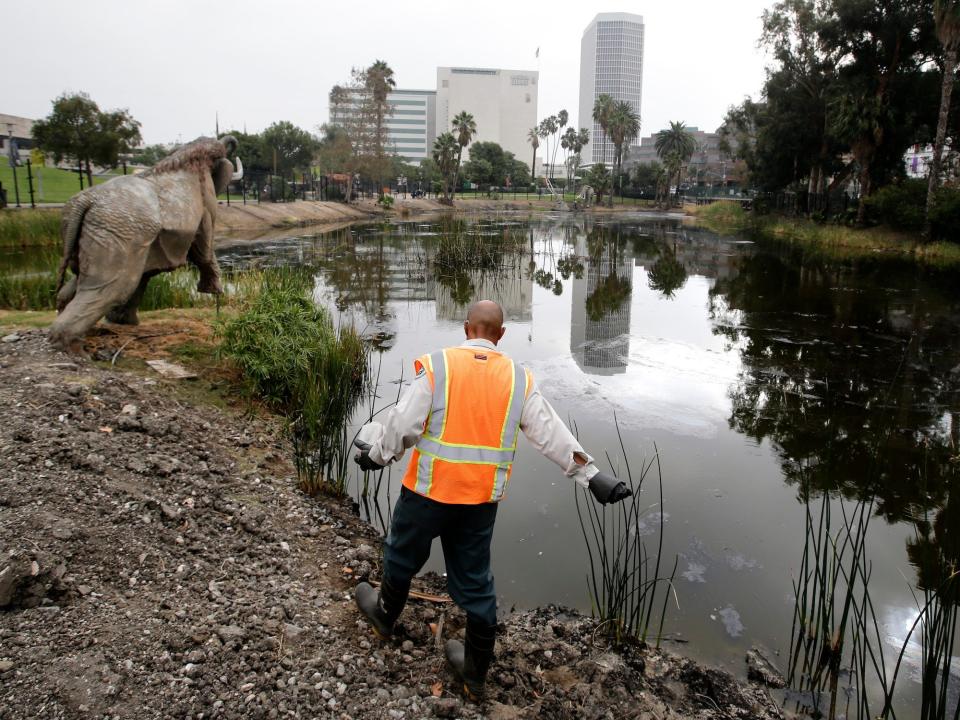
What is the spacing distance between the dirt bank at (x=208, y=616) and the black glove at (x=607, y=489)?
88 cm

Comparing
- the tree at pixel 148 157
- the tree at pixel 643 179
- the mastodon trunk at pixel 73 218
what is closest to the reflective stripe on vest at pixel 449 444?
the mastodon trunk at pixel 73 218

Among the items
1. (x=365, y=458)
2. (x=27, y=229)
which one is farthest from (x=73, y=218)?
(x=27, y=229)

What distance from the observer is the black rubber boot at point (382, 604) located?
9.74 ft

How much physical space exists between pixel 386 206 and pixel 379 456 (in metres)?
45.0

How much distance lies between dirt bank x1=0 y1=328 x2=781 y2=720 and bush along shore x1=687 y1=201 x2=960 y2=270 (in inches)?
819

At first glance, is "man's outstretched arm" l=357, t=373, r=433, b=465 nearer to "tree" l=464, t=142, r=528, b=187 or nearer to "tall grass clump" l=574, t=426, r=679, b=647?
"tall grass clump" l=574, t=426, r=679, b=647

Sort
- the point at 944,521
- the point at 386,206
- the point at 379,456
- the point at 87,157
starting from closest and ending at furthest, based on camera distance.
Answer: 1. the point at 379,456
2. the point at 944,521
3. the point at 87,157
4. the point at 386,206

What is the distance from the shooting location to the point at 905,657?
3.54 meters

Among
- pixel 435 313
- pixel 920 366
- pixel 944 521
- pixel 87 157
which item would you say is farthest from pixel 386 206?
pixel 944 521

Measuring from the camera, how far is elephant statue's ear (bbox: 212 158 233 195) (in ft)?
23.6

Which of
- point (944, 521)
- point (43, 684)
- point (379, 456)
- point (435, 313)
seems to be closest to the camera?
point (43, 684)

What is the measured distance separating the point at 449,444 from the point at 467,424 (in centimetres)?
10

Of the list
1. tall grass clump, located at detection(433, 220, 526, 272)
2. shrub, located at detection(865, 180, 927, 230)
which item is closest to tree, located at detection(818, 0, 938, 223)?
shrub, located at detection(865, 180, 927, 230)

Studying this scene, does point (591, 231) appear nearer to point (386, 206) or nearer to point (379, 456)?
point (386, 206)
